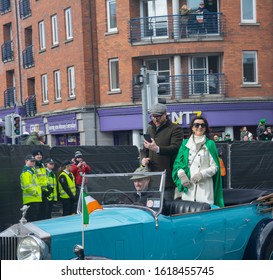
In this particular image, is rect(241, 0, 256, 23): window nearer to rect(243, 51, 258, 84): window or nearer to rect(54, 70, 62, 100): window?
rect(243, 51, 258, 84): window

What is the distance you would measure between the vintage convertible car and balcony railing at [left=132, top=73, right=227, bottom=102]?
71.3 ft

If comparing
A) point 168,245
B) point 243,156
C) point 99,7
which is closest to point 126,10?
point 99,7

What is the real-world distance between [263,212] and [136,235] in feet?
6.54

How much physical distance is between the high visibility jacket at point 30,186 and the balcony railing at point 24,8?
26.6m

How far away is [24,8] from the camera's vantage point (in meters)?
38.9

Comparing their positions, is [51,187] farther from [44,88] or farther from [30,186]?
[44,88]

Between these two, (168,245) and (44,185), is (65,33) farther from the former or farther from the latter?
(168,245)

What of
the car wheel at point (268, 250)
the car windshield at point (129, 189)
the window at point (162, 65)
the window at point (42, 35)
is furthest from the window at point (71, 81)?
the car wheel at point (268, 250)

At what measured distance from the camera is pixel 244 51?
3009cm

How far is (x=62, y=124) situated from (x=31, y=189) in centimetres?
2103

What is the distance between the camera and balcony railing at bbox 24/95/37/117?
38281mm

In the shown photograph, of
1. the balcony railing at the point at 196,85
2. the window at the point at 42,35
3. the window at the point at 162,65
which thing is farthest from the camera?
the window at the point at 42,35

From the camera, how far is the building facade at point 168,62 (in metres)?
29.6

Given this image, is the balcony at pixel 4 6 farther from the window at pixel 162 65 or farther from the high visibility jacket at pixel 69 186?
the high visibility jacket at pixel 69 186
